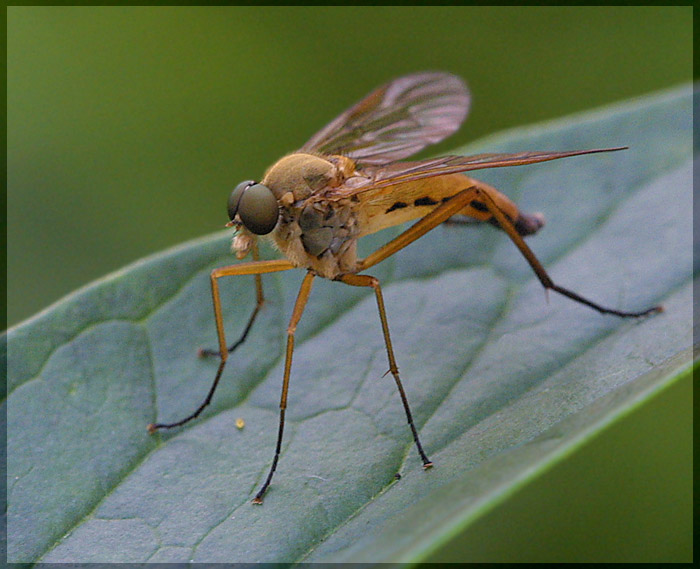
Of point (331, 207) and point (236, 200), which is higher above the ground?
point (236, 200)

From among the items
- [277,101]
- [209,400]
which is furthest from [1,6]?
[209,400]

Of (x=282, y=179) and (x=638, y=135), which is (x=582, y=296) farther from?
(x=282, y=179)

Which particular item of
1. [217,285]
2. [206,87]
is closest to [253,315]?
[217,285]

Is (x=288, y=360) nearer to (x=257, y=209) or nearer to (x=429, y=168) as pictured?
(x=257, y=209)

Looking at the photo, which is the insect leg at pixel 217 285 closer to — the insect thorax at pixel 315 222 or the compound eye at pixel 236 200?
the insect thorax at pixel 315 222

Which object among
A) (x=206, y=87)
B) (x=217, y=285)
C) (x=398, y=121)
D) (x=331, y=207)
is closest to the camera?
(x=217, y=285)

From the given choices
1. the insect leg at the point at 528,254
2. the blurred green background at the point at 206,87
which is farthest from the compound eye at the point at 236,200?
the blurred green background at the point at 206,87

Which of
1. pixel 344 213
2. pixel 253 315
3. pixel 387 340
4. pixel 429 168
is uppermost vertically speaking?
pixel 429 168
